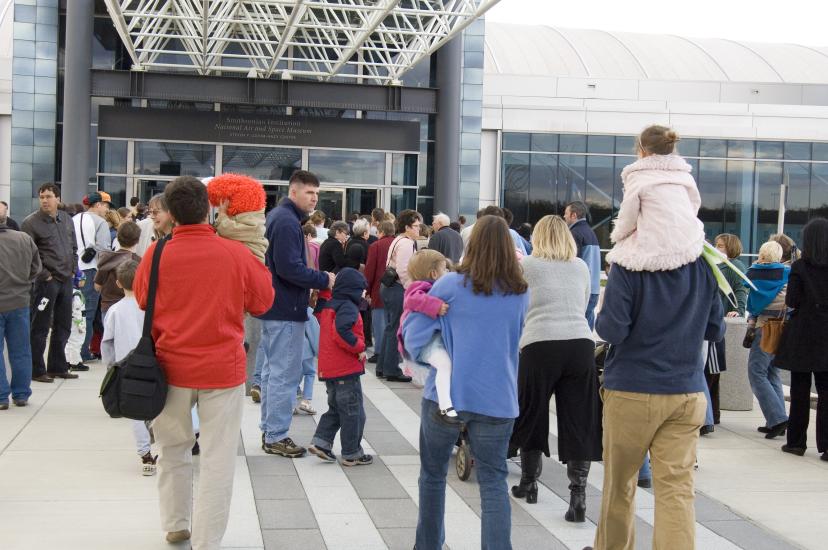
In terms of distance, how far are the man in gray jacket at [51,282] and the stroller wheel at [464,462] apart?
555cm

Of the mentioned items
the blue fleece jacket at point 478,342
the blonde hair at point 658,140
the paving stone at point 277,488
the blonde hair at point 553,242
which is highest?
the blonde hair at point 658,140

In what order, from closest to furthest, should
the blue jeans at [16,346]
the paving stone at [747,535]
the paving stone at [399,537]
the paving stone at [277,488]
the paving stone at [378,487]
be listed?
1. the paving stone at [399,537]
2. the paving stone at [747,535]
3. the paving stone at [277,488]
4. the paving stone at [378,487]
5. the blue jeans at [16,346]

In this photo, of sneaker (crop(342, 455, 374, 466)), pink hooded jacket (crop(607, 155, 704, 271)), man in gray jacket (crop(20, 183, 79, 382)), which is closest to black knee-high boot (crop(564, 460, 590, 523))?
sneaker (crop(342, 455, 374, 466))

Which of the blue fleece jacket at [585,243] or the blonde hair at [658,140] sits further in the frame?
the blue fleece jacket at [585,243]

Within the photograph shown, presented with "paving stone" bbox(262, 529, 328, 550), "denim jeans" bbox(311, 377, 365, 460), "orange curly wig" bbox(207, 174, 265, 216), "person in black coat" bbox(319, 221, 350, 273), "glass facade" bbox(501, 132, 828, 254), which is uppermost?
"glass facade" bbox(501, 132, 828, 254)

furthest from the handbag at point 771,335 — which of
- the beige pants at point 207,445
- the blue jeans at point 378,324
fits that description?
the beige pants at point 207,445

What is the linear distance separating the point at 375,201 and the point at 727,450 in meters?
22.0

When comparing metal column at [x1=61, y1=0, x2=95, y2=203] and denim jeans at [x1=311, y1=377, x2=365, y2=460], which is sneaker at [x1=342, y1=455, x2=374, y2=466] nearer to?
denim jeans at [x1=311, y1=377, x2=365, y2=460]

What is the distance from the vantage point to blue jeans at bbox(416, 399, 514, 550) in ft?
16.6

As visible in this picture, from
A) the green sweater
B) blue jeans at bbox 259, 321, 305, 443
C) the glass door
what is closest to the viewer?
blue jeans at bbox 259, 321, 305, 443

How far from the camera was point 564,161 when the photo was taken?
33.5 m

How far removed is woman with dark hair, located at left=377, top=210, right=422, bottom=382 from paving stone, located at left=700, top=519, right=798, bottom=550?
20.3ft

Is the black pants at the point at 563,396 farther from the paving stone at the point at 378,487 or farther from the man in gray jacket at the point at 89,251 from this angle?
the man in gray jacket at the point at 89,251

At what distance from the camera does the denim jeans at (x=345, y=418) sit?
302 inches
